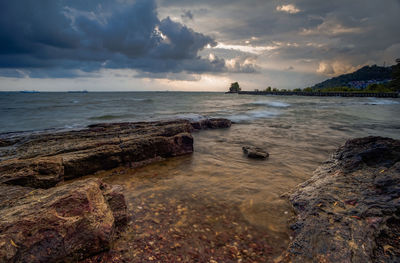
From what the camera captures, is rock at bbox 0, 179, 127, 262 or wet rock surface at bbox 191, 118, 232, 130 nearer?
rock at bbox 0, 179, 127, 262

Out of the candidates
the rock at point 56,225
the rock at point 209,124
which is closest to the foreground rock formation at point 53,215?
the rock at point 56,225

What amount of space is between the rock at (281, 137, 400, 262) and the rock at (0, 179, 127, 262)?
2.74 meters

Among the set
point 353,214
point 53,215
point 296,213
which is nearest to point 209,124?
point 296,213

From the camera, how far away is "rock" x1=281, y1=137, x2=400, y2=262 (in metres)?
2.53

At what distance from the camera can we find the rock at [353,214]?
2529 mm

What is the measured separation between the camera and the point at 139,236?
3230 millimetres

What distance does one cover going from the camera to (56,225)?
254 centimetres

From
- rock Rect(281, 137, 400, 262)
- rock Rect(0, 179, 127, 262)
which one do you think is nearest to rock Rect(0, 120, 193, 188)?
rock Rect(0, 179, 127, 262)

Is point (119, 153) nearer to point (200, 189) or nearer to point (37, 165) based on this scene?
point (37, 165)

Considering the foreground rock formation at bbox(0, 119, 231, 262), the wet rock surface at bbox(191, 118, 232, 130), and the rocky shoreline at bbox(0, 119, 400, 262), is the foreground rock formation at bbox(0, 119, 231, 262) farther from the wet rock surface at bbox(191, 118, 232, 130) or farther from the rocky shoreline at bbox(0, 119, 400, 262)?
the wet rock surface at bbox(191, 118, 232, 130)

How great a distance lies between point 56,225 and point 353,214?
14.3ft

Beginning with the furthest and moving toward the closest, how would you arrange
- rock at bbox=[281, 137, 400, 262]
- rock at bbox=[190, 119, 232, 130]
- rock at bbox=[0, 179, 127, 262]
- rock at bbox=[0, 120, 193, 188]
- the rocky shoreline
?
rock at bbox=[190, 119, 232, 130] < rock at bbox=[0, 120, 193, 188] < rock at bbox=[281, 137, 400, 262] < the rocky shoreline < rock at bbox=[0, 179, 127, 262]

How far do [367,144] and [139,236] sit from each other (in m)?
6.00

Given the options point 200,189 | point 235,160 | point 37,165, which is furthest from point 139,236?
point 235,160
